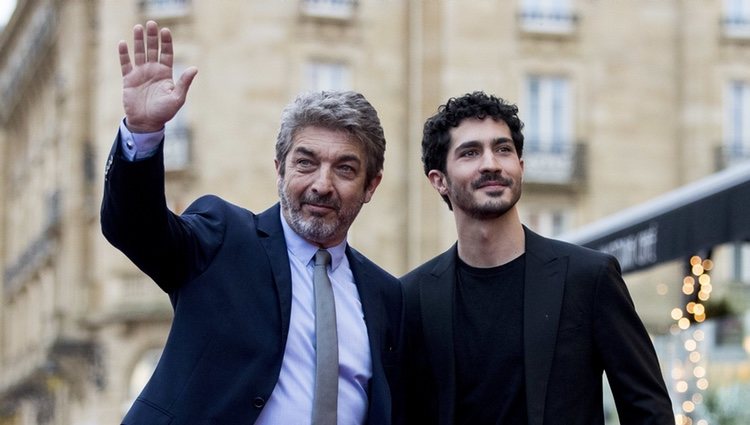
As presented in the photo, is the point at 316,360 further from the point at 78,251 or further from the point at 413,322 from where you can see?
the point at 78,251

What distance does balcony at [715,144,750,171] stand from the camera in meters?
33.8

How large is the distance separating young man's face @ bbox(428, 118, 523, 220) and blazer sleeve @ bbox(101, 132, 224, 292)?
1009mm

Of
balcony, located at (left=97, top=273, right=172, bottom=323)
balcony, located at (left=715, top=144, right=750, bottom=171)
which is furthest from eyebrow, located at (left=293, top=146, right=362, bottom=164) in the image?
balcony, located at (left=715, top=144, right=750, bottom=171)

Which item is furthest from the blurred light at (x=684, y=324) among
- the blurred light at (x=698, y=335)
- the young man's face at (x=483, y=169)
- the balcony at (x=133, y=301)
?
the balcony at (x=133, y=301)

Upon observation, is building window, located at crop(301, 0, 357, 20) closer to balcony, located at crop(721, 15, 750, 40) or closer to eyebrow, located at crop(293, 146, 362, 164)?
balcony, located at crop(721, 15, 750, 40)

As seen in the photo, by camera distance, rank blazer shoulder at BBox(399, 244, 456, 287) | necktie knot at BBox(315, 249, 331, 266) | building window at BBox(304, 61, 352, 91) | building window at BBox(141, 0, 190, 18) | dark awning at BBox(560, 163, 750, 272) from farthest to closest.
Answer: building window at BBox(141, 0, 190, 18)
building window at BBox(304, 61, 352, 91)
dark awning at BBox(560, 163, 750, 272)
blazer shoulder at BBox(399, 244, 456, 287)
necktie knot at BBox(315, 249, 331, 266)

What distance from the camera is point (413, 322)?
5.27 metres

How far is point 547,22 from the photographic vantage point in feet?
112

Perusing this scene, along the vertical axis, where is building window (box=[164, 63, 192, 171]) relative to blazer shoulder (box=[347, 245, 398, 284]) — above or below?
below

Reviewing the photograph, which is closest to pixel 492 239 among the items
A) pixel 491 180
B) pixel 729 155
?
pixel 491 180

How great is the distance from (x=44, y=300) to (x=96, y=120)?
828 centimetres

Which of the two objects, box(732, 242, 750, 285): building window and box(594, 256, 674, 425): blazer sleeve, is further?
box(732, 242, 750, 285): building window

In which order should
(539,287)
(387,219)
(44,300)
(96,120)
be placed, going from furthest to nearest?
1. (44,300)
2. (96,120)
3. (387,219)
4. (539,287)

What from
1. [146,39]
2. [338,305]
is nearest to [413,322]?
[338,305]
